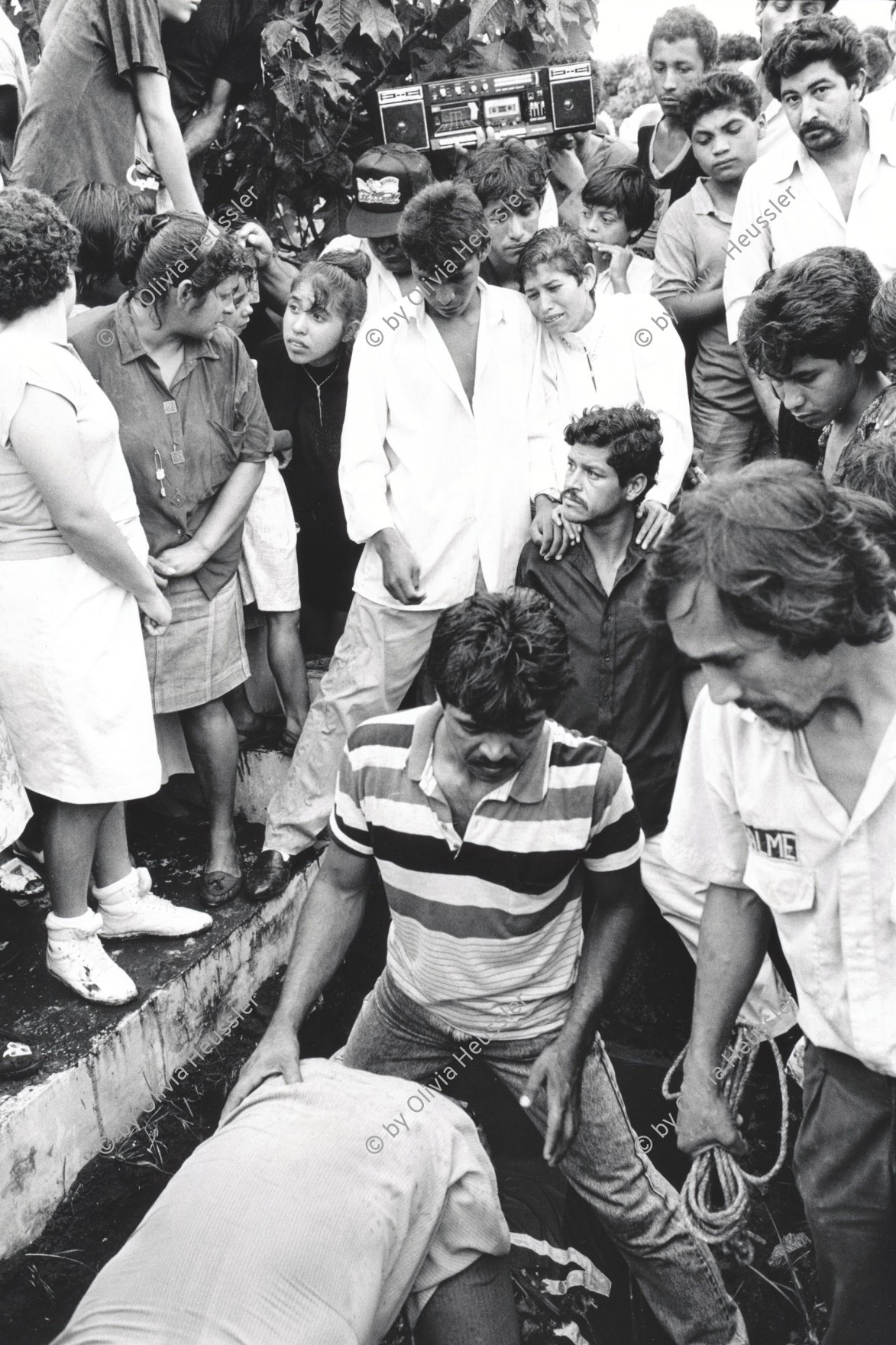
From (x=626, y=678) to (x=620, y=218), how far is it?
226 centimetres

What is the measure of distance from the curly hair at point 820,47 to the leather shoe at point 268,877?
3037 mm

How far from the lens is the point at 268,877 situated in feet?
13.7

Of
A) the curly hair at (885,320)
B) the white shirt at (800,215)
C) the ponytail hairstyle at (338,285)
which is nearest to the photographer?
the curly hair at (885,320)

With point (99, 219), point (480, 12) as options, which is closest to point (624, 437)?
point (99, 219)

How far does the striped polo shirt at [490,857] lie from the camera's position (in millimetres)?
2611

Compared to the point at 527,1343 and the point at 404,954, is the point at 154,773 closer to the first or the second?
the point at 404,954

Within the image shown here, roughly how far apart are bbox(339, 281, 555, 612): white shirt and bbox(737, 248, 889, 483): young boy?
998 millimetres

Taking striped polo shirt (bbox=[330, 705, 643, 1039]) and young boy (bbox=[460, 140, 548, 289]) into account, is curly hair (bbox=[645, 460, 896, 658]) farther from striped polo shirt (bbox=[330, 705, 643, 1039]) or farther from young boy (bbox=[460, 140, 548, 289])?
young boy (bbox=[460, 140, 548, 289])

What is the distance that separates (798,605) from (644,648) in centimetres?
161

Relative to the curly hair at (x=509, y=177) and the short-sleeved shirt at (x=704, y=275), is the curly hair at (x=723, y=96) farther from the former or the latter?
the curly hair at (x=509, y=177)

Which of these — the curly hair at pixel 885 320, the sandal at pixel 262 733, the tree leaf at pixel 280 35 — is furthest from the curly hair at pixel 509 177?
the sandal at pixel 262 733

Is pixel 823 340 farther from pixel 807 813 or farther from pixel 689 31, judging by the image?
pixel 689 31

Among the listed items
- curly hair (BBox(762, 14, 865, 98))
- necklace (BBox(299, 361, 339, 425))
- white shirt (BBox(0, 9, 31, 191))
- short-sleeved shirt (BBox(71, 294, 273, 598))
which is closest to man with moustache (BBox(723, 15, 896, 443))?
curly hair (BBox(762, 14, 865, 98))

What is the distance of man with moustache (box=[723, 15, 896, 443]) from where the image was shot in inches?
150
